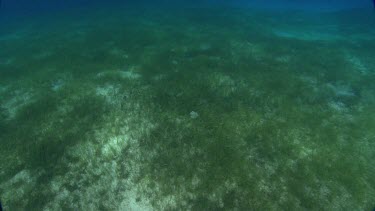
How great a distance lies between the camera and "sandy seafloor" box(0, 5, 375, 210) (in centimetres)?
1282

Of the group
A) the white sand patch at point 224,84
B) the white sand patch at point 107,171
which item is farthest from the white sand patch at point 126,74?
the white sand patch at point 224,84

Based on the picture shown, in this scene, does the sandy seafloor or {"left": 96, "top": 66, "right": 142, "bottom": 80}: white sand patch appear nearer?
the sandy seafloor

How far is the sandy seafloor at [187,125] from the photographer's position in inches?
505

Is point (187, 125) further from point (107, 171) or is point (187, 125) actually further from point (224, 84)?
point (224, 84)

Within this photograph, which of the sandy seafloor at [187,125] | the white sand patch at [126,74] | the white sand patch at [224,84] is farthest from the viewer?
the white sand patch at [126,74]

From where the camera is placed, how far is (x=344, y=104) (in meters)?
19.4

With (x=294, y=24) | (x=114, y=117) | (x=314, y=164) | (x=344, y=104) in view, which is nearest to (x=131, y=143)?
(x=114, y=117)

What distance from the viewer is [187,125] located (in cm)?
1644

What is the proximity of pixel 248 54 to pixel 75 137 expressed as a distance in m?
Answer: 19.0

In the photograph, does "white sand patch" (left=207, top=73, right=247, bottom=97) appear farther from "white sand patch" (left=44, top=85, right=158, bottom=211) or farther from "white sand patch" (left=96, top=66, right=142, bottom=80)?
"white sand patch" (left=96, top=66, right=142, bottom=80)

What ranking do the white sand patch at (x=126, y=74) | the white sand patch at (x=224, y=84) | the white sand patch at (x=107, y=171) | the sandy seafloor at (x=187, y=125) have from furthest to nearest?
the white sand patch at (x=126, y=74) < the white sand patch at (x=224, y=84) < the sandy seafloor at (x=187, y=125) < the white sand patch at (x=107, y=171)

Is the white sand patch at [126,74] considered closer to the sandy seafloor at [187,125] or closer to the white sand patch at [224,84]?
the sandy seafloor at [187,125]

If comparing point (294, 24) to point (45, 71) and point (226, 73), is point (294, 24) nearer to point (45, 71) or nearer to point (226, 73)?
point (226, 73)

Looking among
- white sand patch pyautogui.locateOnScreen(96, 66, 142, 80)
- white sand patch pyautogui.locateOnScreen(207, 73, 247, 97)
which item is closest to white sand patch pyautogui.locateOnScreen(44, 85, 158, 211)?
white sand patch pyautogui.locateOnScreen(96, 66, 142, 80)
